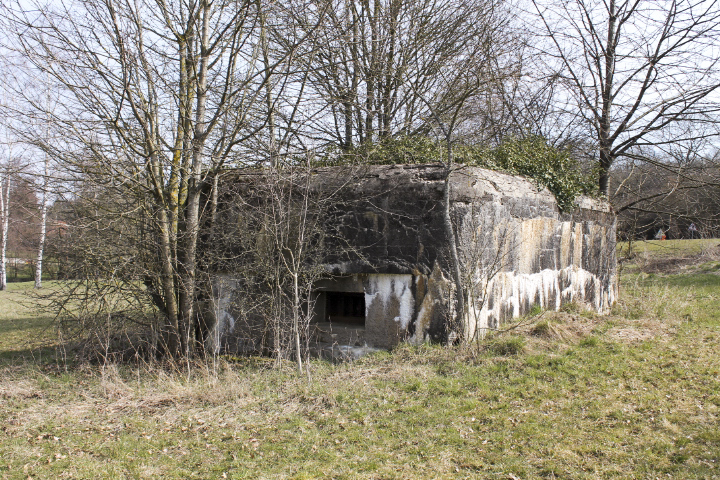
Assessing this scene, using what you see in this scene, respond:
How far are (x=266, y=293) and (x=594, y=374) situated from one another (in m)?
4.15

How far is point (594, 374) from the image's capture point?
5.77 metres

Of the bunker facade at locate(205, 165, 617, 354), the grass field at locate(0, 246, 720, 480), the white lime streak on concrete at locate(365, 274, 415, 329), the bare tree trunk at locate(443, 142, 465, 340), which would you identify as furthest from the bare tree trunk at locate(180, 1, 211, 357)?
the bare tree trunk at locate(443, 142, 465, 340)

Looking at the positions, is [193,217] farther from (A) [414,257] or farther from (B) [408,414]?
(B) [408,414]

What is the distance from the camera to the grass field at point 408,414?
395 centimetres

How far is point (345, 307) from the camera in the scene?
8648 millimetres

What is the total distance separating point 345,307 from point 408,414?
151 inches

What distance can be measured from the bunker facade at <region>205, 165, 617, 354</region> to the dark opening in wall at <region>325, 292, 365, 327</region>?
0.24m

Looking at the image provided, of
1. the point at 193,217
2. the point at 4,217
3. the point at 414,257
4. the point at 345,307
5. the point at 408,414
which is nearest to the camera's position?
the point at 408,414

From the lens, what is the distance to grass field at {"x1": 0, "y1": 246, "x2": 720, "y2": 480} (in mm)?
3951

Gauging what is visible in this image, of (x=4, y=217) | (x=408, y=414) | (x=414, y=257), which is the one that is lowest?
(x=408, y=414)

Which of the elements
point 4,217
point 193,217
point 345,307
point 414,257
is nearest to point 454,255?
point 414,257

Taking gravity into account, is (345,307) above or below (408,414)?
above

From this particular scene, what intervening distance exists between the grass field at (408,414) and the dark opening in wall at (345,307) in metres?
1.69

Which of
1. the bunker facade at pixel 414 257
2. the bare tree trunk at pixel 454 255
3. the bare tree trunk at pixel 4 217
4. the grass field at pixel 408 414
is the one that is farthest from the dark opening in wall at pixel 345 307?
the bare tree trunk at pixel 4 217
